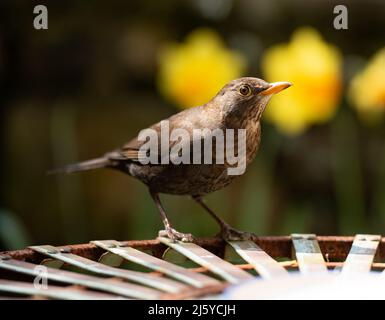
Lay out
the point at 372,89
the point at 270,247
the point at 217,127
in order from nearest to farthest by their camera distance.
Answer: the point at 270,247
the point at 217,127
the point at 372,89

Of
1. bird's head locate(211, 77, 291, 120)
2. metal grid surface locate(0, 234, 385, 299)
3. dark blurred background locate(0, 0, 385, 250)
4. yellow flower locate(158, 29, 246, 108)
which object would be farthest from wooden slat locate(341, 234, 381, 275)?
dark blurred background locate(0, 0, 385, 250)

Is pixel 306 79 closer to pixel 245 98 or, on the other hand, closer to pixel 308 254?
pixel 245 98

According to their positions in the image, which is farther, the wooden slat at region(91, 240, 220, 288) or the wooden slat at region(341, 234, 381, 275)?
the wooden slat at region(341, 234, 381, 275)

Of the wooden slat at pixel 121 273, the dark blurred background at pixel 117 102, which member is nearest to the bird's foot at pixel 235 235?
the wooden slat at pixel 121 273

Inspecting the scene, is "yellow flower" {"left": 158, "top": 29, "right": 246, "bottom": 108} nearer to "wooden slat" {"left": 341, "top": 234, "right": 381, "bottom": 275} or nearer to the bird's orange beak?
the bird's orange beak

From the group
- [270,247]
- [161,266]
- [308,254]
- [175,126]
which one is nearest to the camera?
[161,266]

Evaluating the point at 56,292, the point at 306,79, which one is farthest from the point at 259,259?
the point at 306,79
